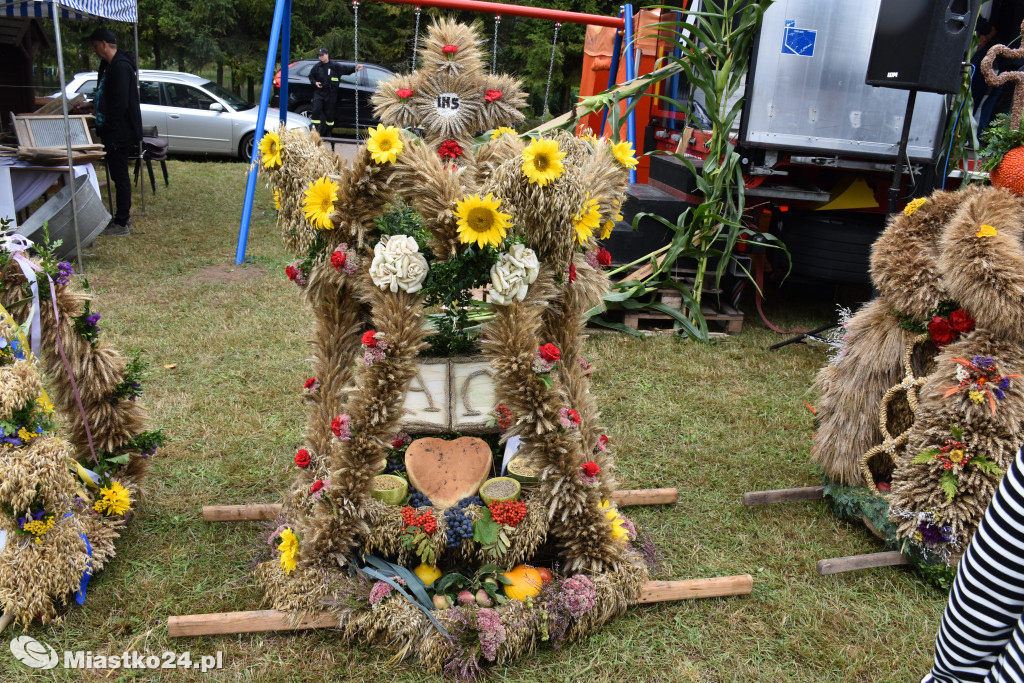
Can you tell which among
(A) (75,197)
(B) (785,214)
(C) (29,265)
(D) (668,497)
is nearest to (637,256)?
(B) (785,214)

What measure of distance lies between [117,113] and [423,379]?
6293mm

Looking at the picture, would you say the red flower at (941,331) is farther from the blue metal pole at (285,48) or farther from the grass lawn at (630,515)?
the blue metal pole at (285,48)

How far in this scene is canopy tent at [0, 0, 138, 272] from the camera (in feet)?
17.8

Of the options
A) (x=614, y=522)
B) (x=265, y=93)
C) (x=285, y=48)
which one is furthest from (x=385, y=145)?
(x=285, y=48)

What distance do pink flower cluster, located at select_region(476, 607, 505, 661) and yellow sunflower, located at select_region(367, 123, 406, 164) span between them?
137cm

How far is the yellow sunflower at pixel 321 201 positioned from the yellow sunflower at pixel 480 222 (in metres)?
0.39

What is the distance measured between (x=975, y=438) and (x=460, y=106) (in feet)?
7.07

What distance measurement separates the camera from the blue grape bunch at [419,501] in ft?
7.92

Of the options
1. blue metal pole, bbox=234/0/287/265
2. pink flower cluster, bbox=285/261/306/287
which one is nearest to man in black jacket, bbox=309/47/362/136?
blue metal pole, bbox=234/0/287/265

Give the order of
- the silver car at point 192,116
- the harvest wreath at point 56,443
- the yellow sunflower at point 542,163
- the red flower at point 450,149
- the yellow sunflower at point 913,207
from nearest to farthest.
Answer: the yellow sunflower at point 542,163
the harvest wreath at point 56,443
the red flower at point 450,149
the yellow sunflower at point 913,207
the silver car at point 192,116

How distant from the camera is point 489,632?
2164 mm

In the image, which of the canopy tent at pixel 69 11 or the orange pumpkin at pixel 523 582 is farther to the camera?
the canopy tent at pixel 69 11

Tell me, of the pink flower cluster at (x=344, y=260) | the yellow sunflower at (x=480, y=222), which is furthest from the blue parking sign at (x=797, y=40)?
the pink flower cluster at (x=344, y=260)

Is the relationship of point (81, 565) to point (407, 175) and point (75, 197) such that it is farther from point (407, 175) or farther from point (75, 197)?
point (75, 197)
